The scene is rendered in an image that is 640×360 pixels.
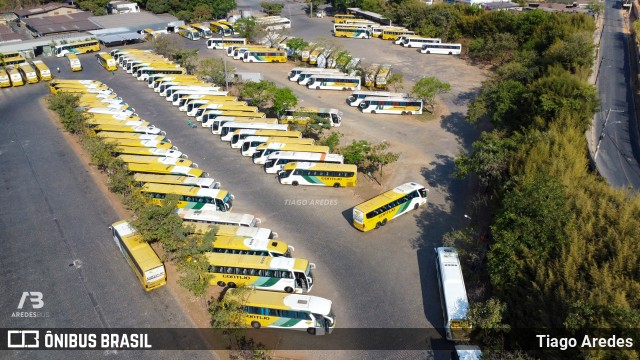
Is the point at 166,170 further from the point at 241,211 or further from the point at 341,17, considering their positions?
the point at 341,17

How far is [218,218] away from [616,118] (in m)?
41.4

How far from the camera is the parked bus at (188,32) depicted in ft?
242

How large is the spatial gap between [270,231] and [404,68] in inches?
1648

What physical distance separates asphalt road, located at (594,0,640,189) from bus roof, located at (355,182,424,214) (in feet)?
42.8

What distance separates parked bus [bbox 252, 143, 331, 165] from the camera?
34487 mm

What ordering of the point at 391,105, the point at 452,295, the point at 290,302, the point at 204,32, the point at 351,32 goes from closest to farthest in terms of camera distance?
the point at 290,302, the point at 452,295, the point at 391,105, the point at 351,32, the point at 204,32

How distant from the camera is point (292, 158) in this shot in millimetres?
33281

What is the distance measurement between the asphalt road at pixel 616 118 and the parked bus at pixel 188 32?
62758mm

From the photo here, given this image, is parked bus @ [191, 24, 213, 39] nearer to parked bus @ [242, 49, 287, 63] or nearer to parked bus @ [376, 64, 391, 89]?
parked bus @ [242, 49, 287, 63]

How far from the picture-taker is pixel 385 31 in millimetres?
72938

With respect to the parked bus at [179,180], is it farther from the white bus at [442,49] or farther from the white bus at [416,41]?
the white bus at [416,41]

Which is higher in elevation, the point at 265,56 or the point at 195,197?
the point at 265,56

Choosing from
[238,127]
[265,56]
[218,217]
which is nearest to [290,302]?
[218,217]

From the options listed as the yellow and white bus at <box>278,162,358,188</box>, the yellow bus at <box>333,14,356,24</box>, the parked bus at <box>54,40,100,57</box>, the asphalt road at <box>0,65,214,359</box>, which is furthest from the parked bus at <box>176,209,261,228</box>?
the yellow bus at <box>333,14,356,24</box>
